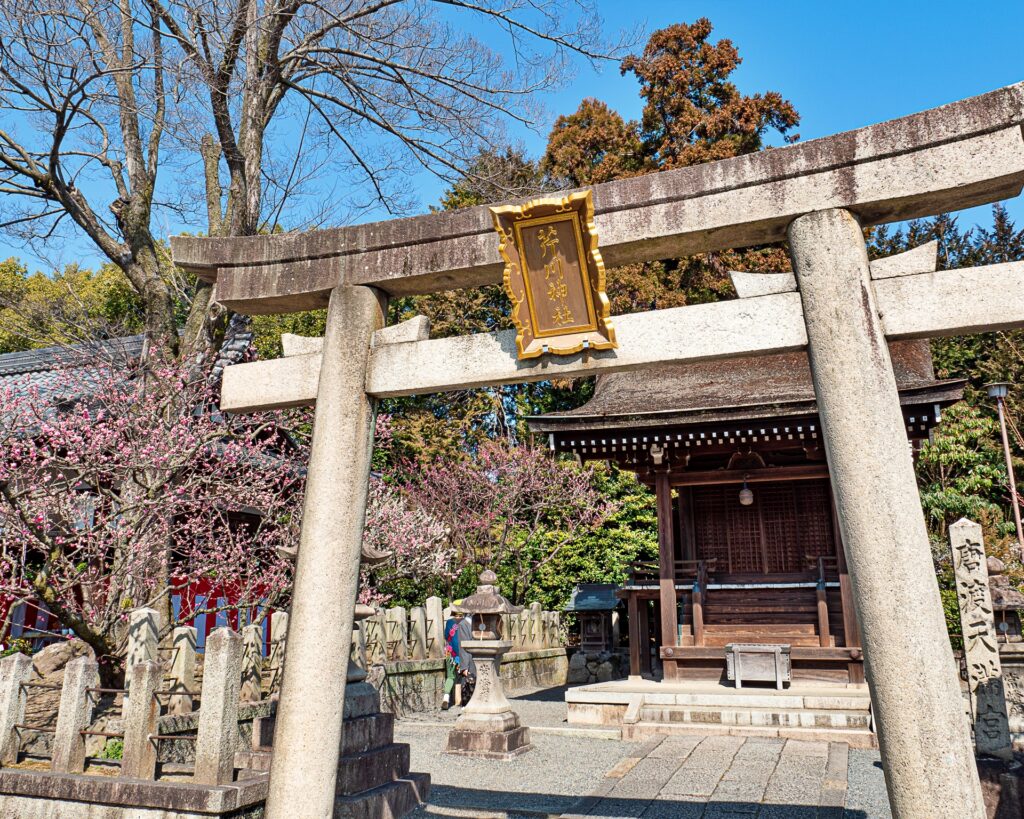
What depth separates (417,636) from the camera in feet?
40.9

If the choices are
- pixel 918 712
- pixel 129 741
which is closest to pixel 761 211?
pixel 918 712

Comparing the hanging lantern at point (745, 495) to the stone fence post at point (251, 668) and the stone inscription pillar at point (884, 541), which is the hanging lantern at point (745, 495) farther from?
the stone inscription pillar at point (884, 541)

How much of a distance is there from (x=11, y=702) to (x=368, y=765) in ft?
9.73

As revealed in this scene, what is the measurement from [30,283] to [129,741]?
2838 cm

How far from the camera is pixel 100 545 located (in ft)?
26.0

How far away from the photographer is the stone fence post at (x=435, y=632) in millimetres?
12898

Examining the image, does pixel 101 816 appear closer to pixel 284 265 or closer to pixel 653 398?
pixel 284 265

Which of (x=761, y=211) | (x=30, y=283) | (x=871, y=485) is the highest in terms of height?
(x=30, y=283)

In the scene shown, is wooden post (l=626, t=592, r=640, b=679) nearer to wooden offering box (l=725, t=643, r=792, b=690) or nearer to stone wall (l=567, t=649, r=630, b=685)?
wooden offering box (l=725, t=643, r=792, b=690)

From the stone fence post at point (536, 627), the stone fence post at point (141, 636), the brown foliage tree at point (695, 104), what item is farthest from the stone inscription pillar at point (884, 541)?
the brown foliage tree at point (695, 104)

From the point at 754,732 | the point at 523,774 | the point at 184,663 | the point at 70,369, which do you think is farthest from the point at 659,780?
the point at 70,369

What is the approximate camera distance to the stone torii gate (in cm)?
311

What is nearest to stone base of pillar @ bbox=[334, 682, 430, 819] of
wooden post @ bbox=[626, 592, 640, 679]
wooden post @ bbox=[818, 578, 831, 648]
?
wooden post @ bbox=[626, 592, 640, 679]

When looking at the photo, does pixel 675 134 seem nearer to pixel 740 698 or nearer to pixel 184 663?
pixel 740 698
